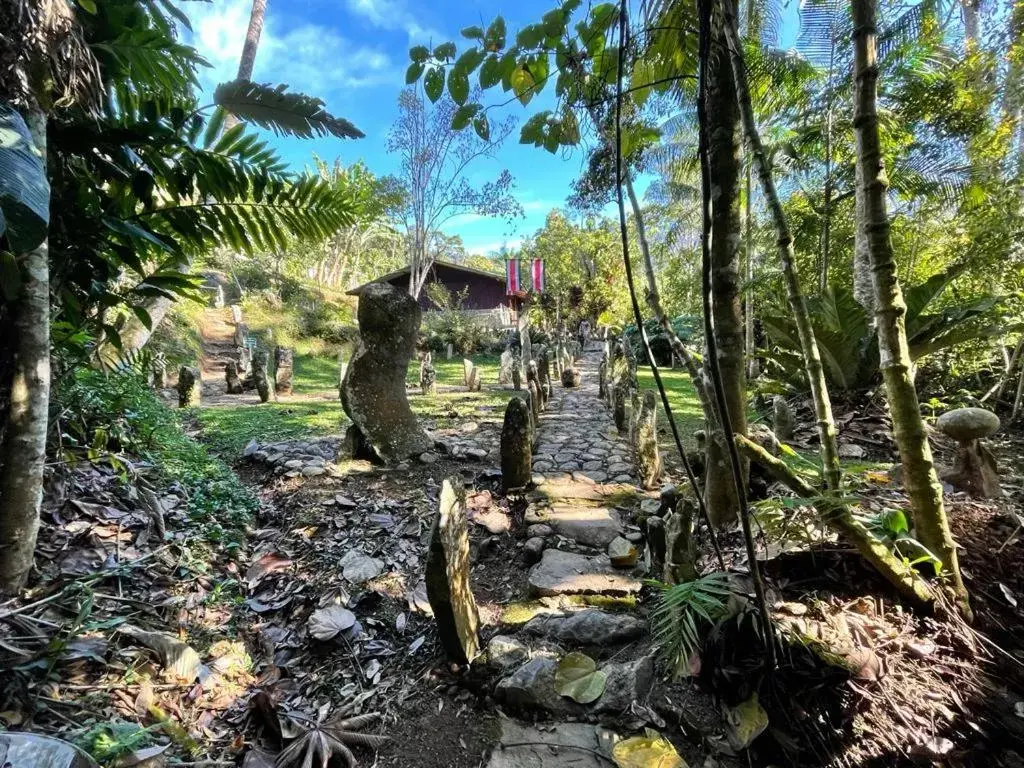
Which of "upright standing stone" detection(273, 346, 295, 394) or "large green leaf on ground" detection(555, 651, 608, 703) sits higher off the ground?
"upright standing stone" detection(273, 346, 295, 394)

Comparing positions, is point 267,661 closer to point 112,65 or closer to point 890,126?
point 112,65

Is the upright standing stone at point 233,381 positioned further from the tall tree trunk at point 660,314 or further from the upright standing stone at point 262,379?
the tall tree trunk at point 660,314

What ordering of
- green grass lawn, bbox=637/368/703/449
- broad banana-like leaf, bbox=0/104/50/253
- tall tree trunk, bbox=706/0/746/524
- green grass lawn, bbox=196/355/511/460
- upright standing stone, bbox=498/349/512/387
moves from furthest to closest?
upright standing stone, bbox=498/349/512/387
green grass lawn, bbox=637/368/703/449
green grass lawn, bbox=196/355/511/460
tall tree trunk, bbox=706/0/746/524
broad banana-like leaf, bbox=0/104/50/253

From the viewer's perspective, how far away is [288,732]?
5.72ft

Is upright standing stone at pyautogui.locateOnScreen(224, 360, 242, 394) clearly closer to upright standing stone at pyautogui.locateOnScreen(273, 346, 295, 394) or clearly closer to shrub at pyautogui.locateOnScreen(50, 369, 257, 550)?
upright standing stone at pyautogui.locateOnScreen(273, 346, 295, 394)

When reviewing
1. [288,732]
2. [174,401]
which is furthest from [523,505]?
[174,401]

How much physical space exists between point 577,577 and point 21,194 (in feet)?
9.08

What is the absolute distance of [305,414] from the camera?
7301 millimetres

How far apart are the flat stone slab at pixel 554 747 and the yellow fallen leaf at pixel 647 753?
0.22 feet

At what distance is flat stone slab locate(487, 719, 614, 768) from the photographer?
1534mm

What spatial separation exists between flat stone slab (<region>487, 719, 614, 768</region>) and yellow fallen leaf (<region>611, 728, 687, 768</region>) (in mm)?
66

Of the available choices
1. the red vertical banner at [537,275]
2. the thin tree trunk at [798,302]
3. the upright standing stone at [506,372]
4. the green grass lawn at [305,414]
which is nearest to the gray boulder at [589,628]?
the thin tree trunk at [798,302]

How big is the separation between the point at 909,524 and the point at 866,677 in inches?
28.0

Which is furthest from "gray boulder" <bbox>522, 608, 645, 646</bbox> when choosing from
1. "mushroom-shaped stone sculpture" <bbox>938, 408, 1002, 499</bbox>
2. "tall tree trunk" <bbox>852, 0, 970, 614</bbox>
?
"mushroom-shaped stone sculpture" <bbox>938, 408, 1002, 499</bbox>
